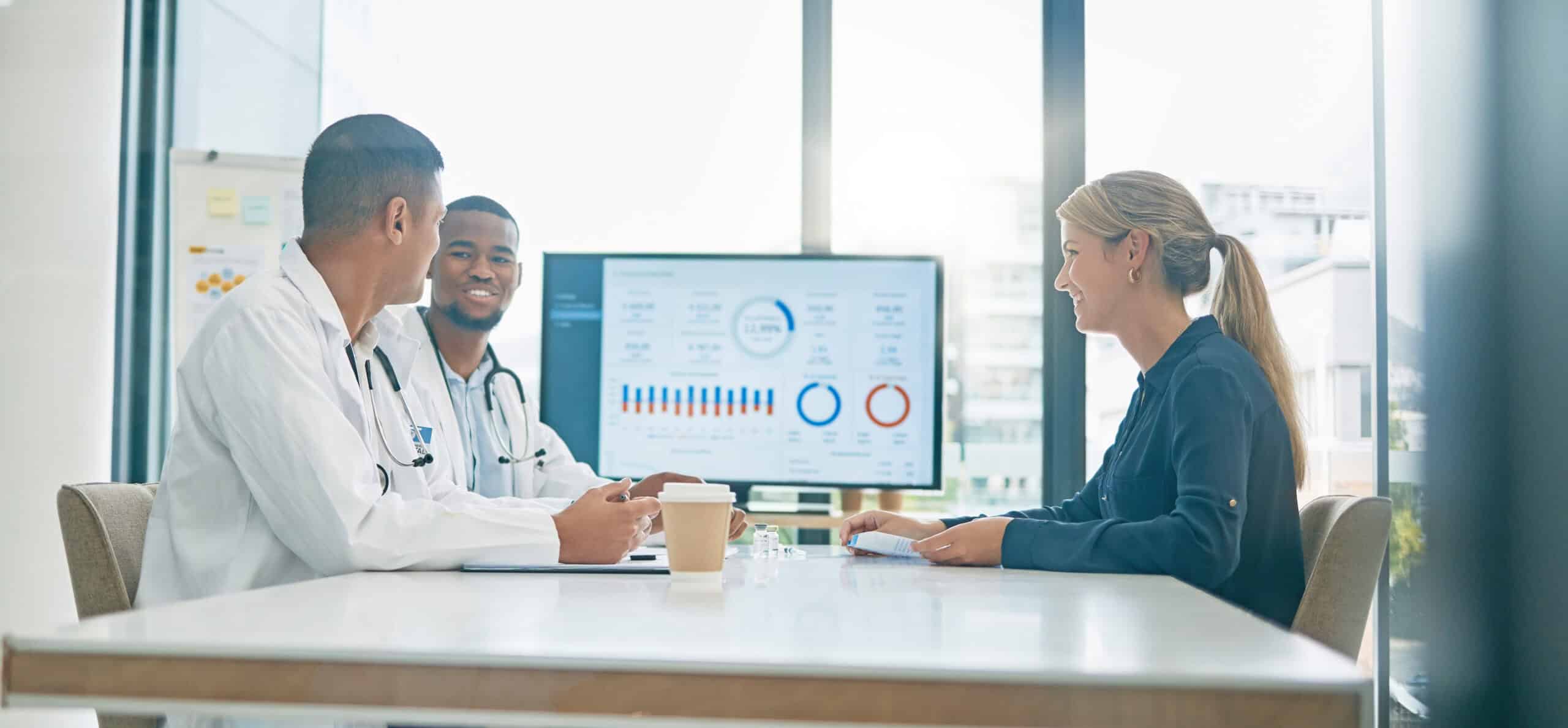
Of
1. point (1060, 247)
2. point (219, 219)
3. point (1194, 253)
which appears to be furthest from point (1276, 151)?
point (219, 219)

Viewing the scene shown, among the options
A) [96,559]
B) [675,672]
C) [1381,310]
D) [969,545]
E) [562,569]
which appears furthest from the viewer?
[1381,310]

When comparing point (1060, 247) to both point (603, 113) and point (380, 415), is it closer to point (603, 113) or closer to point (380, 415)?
point (603, 113)

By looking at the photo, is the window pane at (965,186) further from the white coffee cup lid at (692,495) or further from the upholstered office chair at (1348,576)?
the white coffee cup lid at (692,495)

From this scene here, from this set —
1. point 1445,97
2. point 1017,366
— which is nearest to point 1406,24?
point 1445,97

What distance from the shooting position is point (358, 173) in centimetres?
184

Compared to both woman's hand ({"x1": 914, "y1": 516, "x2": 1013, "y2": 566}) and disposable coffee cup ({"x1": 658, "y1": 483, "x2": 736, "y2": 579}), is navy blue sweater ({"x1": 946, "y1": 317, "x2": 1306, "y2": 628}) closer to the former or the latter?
woman's hand ({"x1": 914, "y1": 516, "x2": 1013, "y2": 566})

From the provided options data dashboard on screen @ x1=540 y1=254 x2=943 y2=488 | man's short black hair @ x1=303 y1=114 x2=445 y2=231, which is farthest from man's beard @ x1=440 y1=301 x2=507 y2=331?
man's short black hair @ x1=303 y1=114 x2=445 y2=231

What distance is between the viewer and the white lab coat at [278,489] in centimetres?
137

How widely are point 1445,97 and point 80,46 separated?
145 inches

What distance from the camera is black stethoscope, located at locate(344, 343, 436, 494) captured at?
1.67 metres

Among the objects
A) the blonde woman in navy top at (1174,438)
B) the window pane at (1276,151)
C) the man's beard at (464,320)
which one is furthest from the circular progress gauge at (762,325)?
the blonde woman in navy top at (1174,438)

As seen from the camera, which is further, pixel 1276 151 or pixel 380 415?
pixel 1276 151

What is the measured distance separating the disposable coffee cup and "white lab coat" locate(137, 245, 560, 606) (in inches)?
Answer: 8.5

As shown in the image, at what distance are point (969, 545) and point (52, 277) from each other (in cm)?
279
